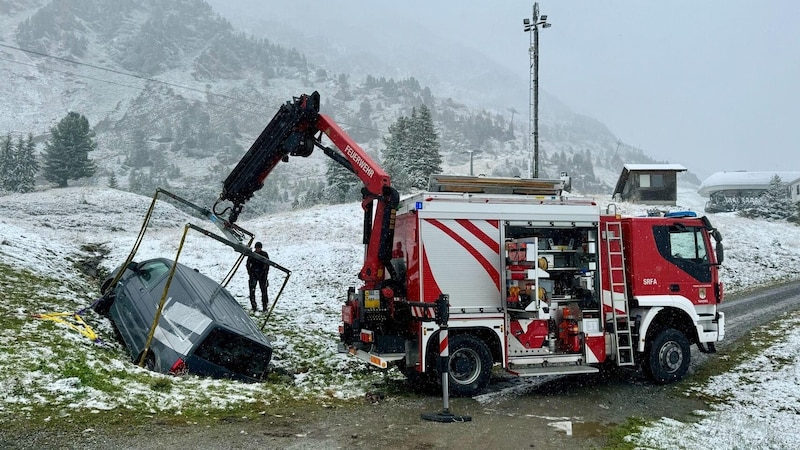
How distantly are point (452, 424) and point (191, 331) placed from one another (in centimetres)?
439

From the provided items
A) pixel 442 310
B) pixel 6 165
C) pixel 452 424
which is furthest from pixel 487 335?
pixel 6 165

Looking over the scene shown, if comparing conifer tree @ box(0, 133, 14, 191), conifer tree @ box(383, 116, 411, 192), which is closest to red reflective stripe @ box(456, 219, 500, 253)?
conifer tree @ box(383, 116, 411, 192)

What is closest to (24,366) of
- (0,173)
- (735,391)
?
(735,391)

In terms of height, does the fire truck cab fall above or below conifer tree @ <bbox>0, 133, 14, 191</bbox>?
below

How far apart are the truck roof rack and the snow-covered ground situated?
12.4 ft

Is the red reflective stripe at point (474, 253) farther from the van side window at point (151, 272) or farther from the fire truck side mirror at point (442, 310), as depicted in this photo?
the van side window at point (151, 272)

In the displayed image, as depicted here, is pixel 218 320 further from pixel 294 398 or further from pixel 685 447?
pixel 685 447

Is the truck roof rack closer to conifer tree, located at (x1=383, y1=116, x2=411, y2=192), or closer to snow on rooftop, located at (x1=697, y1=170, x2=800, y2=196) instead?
conifer tree, located at (x1=383, y1=116, x2=411, y2=192)

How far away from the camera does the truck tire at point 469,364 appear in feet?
32.2

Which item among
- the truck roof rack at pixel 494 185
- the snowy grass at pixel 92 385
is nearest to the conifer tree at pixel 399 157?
the truck roof rack at pixel 494 185

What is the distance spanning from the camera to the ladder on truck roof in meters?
10.8

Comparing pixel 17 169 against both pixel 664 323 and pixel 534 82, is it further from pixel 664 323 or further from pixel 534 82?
pixel 664 323

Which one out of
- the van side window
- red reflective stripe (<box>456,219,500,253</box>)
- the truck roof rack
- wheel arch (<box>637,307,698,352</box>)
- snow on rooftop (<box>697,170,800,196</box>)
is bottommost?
wheel arch (<box>637,307,698,352</box>)

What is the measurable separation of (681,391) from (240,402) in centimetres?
747
